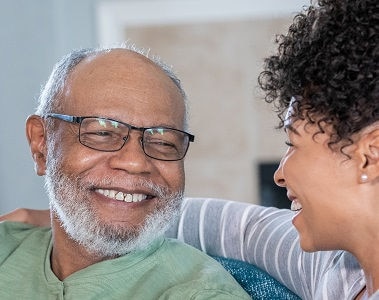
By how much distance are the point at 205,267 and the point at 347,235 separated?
0.41m

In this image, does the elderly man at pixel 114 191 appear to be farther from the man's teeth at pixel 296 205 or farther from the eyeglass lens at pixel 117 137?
the man's teeth at pixel 296 205

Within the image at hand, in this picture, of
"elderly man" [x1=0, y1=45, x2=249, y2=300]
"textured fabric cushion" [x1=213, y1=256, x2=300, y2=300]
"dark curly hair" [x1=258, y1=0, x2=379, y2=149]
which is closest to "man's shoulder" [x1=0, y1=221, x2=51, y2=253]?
"elderly man" [x1=0, y1=45, x2=249, y2=300]

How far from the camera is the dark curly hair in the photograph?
1320 mm

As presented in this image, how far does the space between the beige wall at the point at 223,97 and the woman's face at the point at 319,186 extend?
2748 mm

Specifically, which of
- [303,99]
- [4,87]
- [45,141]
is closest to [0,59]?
[4,87]

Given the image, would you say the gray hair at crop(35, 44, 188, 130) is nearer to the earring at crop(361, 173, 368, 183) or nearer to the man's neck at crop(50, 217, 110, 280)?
the man's neck at crop(50, 217, 110, 280)

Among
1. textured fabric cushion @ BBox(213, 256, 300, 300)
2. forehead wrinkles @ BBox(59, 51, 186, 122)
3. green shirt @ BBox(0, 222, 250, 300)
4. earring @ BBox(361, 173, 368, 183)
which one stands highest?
forehead wrinkles @ BBox(59, 51, 186, 122)

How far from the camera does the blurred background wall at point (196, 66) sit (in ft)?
13.9

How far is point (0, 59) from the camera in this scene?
14.0ft

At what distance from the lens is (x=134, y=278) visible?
175 cm

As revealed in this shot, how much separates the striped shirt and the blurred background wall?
84.4 inches

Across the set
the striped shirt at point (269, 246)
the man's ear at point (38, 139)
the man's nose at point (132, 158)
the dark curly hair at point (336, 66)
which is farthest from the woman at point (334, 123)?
the man's ear at point (38, 139)

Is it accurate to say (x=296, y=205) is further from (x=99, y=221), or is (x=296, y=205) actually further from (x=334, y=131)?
(x=99, y=221)

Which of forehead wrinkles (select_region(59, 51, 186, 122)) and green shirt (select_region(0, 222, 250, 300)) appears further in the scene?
forehead wrinkles (select_region(59, 51, 186, 122))
